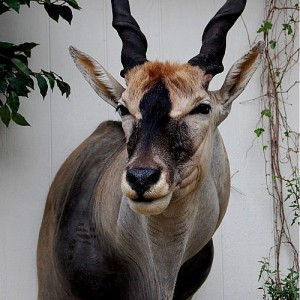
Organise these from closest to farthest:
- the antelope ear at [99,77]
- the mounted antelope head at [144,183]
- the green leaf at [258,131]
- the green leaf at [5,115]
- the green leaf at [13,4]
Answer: the mounted antelope head at [144,183] < the antelope ear at [99,77] < the green leaf at [13,4] < the green leaf at [5,115] < the green leaf at [258,131]

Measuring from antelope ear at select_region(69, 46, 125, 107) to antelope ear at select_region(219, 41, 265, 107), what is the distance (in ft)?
1.16

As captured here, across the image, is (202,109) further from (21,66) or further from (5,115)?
(5,115)

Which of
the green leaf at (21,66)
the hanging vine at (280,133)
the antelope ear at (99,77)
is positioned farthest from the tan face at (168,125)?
the hanging vine at (280,133)

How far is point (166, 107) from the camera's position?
241 cm

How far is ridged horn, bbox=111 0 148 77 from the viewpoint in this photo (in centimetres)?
275

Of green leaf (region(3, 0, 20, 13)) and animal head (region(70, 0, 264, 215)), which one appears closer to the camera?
animal head (region(70, 0, 264, 215))

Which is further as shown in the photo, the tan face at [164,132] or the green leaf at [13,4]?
the green leaf at [13,4]

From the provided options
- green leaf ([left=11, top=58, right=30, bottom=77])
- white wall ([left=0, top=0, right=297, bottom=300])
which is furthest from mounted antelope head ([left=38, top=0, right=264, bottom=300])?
green leaf ([left=11, top=58, right=30, bottom=77])

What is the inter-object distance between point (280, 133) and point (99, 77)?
1.38 meters

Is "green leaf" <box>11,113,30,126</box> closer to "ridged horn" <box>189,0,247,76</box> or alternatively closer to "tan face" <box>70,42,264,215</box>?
"tan face" <box>70,42,264,215</box>

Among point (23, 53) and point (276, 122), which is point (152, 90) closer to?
point (23, 53)

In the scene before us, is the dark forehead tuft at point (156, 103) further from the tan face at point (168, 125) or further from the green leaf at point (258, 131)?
the green leaf at point (258, 131)

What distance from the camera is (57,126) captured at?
371 centimetres

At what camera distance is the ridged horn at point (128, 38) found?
9.04ft
